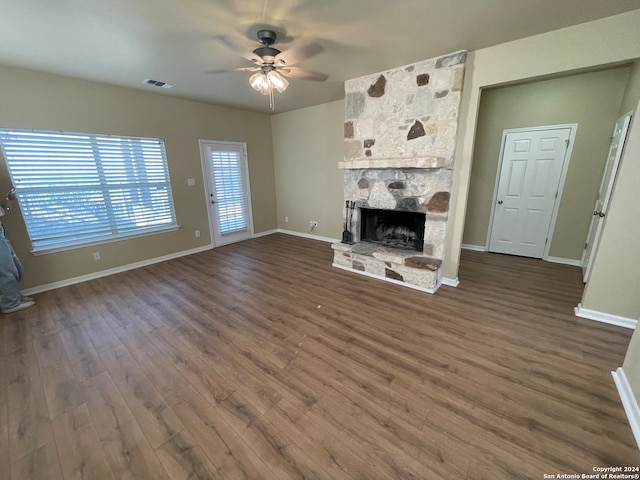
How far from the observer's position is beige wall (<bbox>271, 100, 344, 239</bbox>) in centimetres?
472

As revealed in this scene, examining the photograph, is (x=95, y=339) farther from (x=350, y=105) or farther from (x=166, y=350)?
(x=350, y=105)

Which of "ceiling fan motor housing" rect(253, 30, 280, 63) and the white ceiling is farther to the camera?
"ceiling fan motor housing" rect(253, 30, 280, 63)

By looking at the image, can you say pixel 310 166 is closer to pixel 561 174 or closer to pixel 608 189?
pixel 561 174

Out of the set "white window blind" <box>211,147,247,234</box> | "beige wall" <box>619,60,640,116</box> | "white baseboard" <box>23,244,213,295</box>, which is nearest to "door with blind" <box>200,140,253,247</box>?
"white window blind" <box>211,147,247,234</box>

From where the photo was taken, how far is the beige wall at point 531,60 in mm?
2049

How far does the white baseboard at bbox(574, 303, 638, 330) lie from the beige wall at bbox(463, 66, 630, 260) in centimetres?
186

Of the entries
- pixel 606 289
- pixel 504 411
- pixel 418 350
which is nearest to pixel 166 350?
pixel 418 350

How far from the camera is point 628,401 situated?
158 centimetres

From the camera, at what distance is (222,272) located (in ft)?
12.5

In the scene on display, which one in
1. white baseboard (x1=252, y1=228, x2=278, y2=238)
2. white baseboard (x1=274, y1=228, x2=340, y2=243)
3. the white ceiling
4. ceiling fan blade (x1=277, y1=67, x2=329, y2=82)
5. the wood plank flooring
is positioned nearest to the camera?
the wood plank flooring

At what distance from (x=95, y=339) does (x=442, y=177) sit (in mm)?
3994

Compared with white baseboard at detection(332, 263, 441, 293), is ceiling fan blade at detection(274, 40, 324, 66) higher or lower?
higher

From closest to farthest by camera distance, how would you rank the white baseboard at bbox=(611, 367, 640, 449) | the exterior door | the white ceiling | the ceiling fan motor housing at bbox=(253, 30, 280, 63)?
the white baseboard at bbox=(611, 367, 640, 449) → the white ceiling → the ceiling fan motor housing at bbox=(253, 30, 280, 63) → the exterior door

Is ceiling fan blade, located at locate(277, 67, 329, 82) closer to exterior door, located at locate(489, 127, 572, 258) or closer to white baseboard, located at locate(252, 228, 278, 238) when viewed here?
exterior door, located at locate(489, 127, 572, 258)
